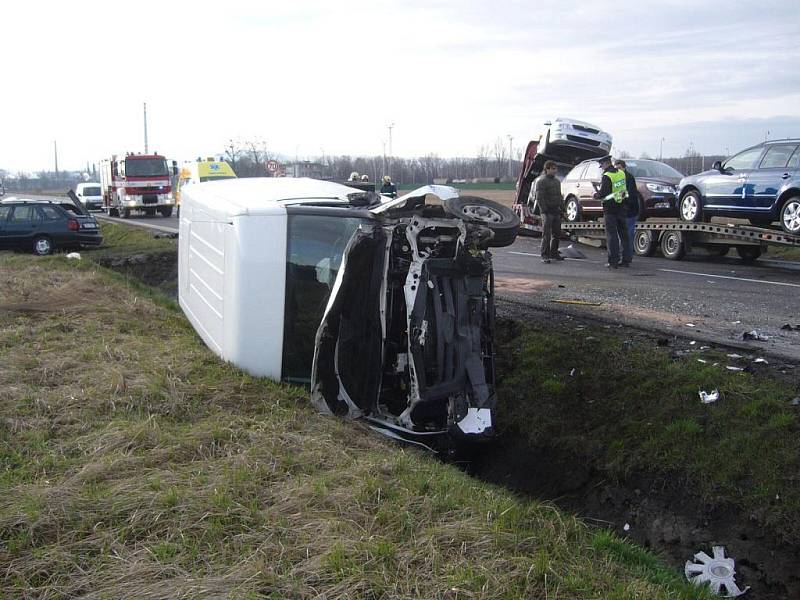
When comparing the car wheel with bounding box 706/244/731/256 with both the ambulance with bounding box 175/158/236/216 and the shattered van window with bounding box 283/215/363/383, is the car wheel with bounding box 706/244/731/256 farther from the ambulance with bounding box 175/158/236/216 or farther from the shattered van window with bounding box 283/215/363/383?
the ambulance with bounding box 175/158/236/216

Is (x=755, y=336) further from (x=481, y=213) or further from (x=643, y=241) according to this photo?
(x=643, y=241)

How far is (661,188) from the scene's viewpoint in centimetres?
1595

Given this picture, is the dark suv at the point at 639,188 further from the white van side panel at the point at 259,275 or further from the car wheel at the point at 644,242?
the white van side panel at the point at 259,275

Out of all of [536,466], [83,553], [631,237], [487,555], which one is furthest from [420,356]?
[631,237]

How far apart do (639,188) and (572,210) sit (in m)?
2.28

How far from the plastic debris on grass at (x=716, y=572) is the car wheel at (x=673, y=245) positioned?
33.8ft

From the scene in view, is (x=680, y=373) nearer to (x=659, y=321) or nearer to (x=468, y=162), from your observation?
(x=659, y=321)

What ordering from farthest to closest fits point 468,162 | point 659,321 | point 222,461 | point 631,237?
point 468,162 → point 631,237 → point 659,321 → point 222,461

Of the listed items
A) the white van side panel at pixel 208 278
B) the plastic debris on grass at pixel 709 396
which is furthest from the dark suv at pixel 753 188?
the white van side panel at pixel 208 278

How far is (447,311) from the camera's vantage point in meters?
5.80

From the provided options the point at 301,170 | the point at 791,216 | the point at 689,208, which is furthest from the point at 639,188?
the point at 301,170

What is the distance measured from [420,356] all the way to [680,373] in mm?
2333

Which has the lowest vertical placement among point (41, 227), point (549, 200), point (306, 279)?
point (41, 227)

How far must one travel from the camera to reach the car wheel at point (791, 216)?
12279mm
